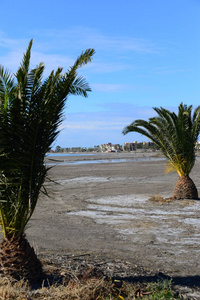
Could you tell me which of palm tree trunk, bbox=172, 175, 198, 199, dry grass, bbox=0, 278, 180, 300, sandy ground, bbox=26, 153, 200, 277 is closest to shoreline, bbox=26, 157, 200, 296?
sandy ground, bbox=26, 153, 200, 277

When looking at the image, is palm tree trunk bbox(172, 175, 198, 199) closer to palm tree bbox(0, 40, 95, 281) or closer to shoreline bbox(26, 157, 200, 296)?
shoreline bbox(26, 157, 200, 296)

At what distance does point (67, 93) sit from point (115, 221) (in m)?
6.49

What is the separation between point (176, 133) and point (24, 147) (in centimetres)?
1060

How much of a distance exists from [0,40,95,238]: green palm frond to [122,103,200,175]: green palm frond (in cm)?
1023

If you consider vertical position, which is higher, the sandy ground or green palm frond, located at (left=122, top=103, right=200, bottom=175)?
green palm frond, located at (left=122, top=103, right=200, bottom=175)

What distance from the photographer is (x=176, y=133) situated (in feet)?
50.7

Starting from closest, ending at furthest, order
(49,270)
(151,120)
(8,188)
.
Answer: (8,188) < (49,270) < (151,120)

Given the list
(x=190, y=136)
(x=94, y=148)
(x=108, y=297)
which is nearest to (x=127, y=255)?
(x=108, y=297)

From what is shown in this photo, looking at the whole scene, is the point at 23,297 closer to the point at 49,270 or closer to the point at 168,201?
the point at 49,270

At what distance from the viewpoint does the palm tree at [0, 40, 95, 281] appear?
5.65m

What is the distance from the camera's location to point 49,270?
251 inches

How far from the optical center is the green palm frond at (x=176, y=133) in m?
15.5

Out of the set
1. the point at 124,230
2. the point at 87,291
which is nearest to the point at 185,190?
the point at 124,230

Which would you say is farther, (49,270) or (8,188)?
(49,270)
